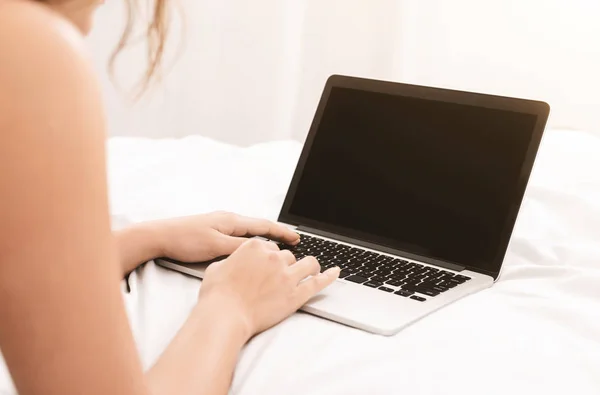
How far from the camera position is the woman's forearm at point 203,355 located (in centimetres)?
61

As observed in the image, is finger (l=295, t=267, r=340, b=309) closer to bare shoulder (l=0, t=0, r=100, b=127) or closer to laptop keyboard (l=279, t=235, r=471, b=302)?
laptop keyboard (l=279, t=235, r=471, b=302)

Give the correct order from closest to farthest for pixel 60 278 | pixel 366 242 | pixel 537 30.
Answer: pixel 60 278, pixel 366 242, pixel 537 30

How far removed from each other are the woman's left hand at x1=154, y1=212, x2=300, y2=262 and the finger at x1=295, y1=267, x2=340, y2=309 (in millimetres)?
166

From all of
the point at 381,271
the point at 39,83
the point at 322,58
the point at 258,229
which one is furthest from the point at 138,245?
the point at 322,58

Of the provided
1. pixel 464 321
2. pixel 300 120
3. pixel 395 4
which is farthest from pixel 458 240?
pixel 300 120

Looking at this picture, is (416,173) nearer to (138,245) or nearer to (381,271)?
(381,271)

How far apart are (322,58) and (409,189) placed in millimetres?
1392

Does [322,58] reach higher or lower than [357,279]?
higher

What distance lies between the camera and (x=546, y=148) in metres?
1.46

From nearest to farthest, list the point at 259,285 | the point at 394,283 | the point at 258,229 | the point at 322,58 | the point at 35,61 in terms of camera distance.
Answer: the point at 35,61 → the point at 259,285 → the point at 394,283 → the point at 258,229 → the point at 322,58

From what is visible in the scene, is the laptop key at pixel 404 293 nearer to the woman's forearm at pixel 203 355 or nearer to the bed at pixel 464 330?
the bed at pixel 464 330

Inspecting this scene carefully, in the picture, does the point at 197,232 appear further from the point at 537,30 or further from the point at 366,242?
the point at 537,30

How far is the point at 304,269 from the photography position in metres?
0.81

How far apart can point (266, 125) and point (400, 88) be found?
4.57ft
